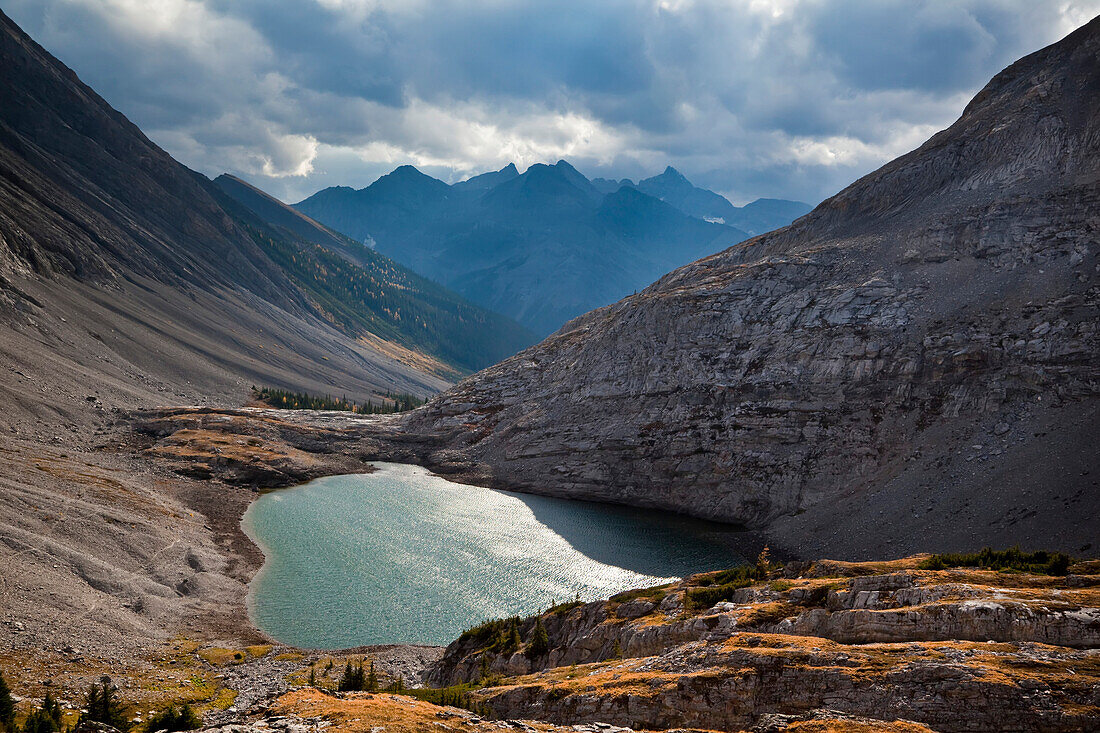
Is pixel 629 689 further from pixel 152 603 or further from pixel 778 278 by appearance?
pixel 778 278

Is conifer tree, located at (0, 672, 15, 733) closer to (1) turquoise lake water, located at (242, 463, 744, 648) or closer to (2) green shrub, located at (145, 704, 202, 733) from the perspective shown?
(2) green shrub, located at (145, 704, 202, 733)

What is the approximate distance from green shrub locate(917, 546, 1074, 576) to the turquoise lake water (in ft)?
132

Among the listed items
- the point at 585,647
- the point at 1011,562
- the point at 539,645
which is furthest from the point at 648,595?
the point at 1011,562

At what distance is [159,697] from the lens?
3806cm

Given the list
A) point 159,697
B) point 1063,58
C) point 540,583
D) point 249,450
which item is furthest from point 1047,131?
point 249,450

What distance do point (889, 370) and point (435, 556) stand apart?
235ft

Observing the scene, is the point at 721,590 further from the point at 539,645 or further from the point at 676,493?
the point at 676,493

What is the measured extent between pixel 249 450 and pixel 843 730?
389 ft

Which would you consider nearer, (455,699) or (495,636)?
(455,699)

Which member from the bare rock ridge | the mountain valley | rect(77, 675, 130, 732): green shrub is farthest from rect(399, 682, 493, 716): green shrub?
the bare rock ridge

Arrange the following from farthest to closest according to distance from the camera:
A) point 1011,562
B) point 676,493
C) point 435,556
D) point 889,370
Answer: point 676,493
point 889,370
point 435,556
point 1011,562

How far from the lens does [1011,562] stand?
1196 inches

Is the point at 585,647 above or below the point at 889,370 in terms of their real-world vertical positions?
below

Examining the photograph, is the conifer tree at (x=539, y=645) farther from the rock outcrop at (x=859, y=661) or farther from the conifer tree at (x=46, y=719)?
the conifer tree at (x=46, y=719)
